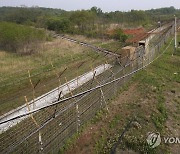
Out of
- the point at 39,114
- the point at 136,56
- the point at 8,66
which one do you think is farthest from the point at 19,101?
the point at 8,66

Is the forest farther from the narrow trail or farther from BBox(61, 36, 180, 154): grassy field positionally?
BBox(61, 36, 180, 154): grassy field

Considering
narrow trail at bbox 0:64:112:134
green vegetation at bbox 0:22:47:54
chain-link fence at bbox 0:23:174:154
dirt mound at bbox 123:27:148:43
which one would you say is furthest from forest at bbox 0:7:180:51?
chain-link fence at bbox 0:23:174:154

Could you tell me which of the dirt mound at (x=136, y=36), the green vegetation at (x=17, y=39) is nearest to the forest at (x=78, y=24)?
the green vegetation at (x=17, y=39)

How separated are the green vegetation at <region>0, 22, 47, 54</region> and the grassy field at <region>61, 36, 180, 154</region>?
1222cm

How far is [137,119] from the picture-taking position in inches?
290

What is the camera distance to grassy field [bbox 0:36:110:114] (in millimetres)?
10132

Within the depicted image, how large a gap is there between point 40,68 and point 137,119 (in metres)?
8.43

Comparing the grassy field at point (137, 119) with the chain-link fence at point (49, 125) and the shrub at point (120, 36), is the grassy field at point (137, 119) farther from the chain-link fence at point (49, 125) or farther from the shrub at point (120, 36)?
the shrub at point (120, 36)

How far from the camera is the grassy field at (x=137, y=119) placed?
6.04 meters

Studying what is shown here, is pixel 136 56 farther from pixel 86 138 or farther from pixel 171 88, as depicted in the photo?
pixel 86 138

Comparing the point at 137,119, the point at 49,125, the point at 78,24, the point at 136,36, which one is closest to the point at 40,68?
the point at 137,119

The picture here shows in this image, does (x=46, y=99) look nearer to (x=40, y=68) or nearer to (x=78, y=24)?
(x=40, y=68)

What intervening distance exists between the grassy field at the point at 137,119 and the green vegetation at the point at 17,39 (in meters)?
12.2

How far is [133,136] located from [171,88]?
4411 mm
